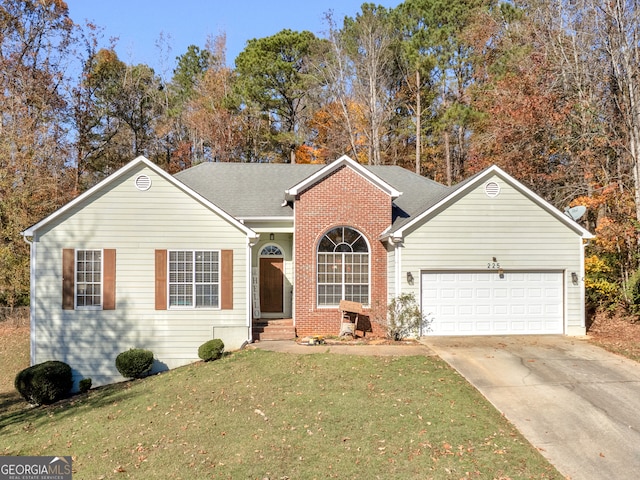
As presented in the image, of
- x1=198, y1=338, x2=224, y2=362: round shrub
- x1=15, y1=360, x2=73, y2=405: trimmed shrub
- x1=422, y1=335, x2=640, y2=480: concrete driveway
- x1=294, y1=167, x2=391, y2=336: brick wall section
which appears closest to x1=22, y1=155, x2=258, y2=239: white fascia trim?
x1=294, y1=167, x2=391, y2=336: brick wall section

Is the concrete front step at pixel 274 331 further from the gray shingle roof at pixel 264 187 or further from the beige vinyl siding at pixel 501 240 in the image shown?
the beige vinyl siding at pixel 501 240

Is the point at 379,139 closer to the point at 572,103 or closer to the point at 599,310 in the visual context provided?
the point at 572,103

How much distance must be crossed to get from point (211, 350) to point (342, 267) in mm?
4576

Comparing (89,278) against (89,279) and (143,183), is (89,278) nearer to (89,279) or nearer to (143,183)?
(89,279)

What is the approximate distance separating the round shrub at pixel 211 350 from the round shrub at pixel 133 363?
1.47 meters

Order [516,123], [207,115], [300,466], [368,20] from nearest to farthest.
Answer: [300,466] → [516,123] → [368,20] → [207,115]

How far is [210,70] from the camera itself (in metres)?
32.4

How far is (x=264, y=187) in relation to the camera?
17.0 m

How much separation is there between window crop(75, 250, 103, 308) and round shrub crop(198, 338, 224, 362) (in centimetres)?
317

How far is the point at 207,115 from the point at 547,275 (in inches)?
937

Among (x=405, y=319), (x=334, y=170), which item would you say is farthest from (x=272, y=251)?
(x=405, y=319)

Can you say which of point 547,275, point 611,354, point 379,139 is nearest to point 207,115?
point 379,139

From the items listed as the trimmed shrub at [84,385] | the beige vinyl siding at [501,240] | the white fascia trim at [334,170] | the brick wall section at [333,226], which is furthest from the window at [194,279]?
the beige vinyl siding at [501,240]

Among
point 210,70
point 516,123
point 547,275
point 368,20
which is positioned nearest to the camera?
point 547,275
